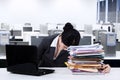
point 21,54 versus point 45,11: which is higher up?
point 45,11

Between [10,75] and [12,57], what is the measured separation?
0.13 meters

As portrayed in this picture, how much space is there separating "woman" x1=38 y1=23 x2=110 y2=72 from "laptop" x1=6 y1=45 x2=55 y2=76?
0.13 m

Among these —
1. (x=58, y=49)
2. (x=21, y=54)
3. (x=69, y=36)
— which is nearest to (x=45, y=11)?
(x=69, y=36)

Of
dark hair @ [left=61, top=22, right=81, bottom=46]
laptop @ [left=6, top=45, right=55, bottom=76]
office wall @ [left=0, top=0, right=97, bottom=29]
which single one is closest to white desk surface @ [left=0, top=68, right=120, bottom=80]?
laptop @ [left=6, top=45, right=55, bottom=76]

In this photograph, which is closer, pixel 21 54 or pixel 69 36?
pixel 21 54

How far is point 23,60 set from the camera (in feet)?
6.17

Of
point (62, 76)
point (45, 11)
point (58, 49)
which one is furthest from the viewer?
point (45, 11)

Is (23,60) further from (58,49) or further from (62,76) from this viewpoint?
(58,49)

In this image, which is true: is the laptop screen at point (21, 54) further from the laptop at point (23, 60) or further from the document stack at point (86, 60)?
the document stack at point (86, 60)

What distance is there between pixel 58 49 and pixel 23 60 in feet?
5.15

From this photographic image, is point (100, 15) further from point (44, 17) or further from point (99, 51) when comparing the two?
point (99, 51)

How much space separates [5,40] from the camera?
13.8ft

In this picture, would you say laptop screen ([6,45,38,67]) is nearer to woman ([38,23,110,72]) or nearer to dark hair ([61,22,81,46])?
woman ([38,23,110,72])

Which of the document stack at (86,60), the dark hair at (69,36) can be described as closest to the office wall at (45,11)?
the dark hair at (69,36)
